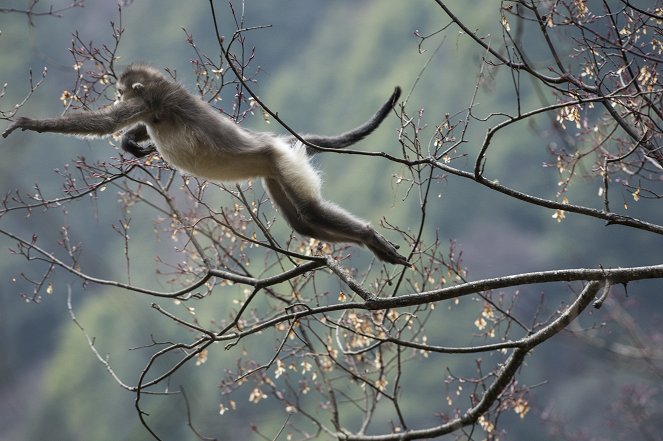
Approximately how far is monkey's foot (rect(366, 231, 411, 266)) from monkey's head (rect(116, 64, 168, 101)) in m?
1.74

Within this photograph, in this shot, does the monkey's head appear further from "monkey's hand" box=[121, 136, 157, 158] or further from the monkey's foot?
the monkey's foot

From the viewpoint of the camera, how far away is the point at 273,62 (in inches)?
594

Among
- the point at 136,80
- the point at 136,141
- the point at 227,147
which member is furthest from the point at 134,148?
the point at 227,147

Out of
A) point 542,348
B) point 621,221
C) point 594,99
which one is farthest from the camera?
point 542,348

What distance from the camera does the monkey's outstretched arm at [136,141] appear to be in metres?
4.86

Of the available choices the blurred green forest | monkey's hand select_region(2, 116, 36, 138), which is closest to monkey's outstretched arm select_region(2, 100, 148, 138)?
monkey's hand select_region(2, 116, 36, 138)

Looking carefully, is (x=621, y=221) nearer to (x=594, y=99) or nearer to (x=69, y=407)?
(x=594, y=99)

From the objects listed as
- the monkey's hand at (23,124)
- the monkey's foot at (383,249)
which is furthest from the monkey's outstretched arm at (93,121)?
the monkey's foot at (383,249)

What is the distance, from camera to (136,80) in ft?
16.4

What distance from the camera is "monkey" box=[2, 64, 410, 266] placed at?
4.74 meters

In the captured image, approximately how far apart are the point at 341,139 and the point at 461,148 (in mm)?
8466

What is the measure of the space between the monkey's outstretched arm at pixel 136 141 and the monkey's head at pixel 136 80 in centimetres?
23

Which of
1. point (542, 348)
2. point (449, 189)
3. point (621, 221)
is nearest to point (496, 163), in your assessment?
point (449, 189)

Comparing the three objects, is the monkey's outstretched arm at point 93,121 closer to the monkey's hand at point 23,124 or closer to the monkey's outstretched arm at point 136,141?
the monkey's hand at point 23,124
